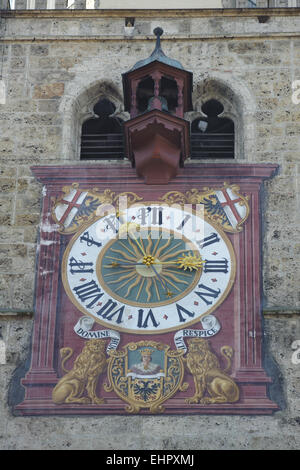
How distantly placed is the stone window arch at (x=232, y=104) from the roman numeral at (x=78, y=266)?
183 centimetres

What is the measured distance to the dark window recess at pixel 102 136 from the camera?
1496 centimetres

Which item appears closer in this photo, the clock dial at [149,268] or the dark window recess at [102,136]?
the clock dial at [149,268]

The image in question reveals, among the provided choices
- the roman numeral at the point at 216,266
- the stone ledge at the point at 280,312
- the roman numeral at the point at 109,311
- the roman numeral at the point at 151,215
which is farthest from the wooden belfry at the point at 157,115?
the stone ledge at the point at 280,312

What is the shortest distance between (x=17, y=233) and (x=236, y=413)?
8.93ft

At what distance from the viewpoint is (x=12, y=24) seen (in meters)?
15.6

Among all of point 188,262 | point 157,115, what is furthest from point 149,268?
point 157,115

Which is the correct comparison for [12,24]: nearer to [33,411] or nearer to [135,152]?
[135,152]

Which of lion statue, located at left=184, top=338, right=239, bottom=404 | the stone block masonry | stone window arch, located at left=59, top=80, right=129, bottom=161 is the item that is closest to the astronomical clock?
lion statue, located at left=184, top=338, right=239, bottom=404

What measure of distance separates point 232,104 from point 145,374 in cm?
319

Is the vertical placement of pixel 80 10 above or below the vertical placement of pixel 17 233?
above

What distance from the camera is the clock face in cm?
1370

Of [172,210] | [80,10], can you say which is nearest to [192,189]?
[172,210]

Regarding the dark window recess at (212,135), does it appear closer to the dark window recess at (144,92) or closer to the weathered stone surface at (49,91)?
the dark window recess at (144,92)
